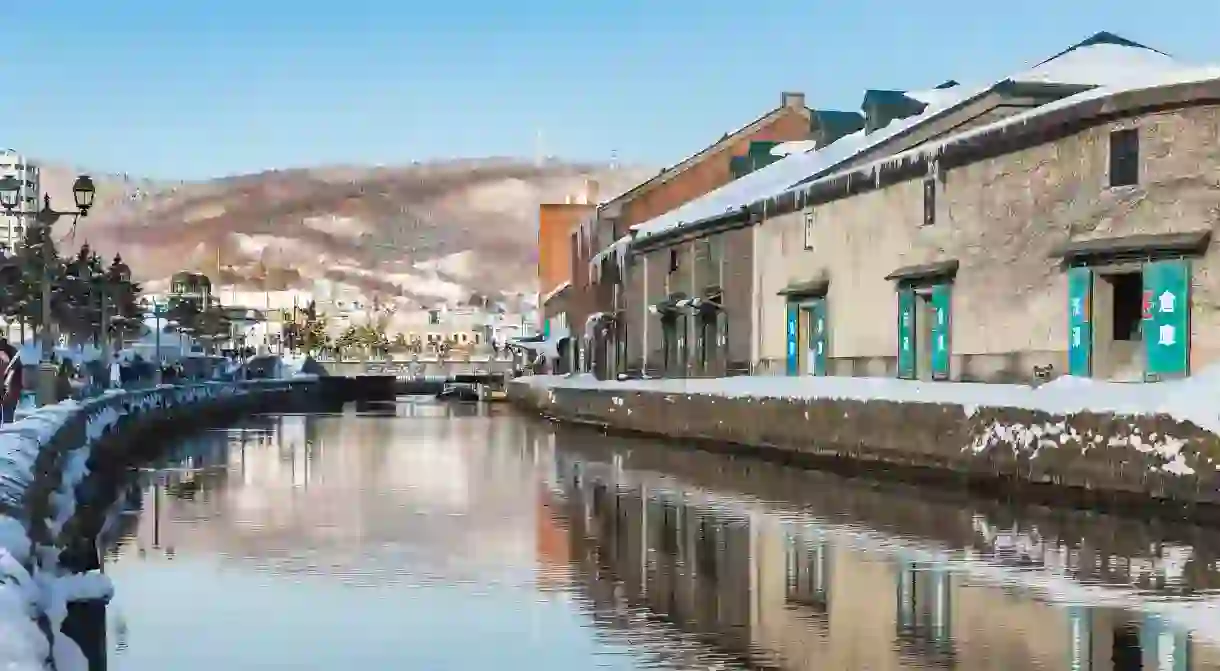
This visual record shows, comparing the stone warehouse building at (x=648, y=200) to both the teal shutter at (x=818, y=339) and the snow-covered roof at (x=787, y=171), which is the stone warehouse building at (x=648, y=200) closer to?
the snow-covered roof at (x=787, y=171)

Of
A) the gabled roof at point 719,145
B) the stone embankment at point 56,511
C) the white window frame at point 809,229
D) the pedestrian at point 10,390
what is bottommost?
the stone embankment at point 56,511

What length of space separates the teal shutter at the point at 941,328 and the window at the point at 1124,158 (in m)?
7.60

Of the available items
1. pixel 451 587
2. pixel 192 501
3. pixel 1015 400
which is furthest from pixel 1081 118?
pixel 451 587

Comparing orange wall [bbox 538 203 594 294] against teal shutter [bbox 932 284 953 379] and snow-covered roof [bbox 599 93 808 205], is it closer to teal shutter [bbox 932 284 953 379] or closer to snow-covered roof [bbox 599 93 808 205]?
snow-covered roof [bbox 599 93 808 205]

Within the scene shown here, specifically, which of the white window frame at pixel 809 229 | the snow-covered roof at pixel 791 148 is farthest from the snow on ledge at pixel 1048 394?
the snow-covered roof at pixel 791 148

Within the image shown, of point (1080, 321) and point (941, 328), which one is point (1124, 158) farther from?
point (941, 328)

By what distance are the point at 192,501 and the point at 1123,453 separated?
43.5 feet

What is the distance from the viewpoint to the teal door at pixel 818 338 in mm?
51750

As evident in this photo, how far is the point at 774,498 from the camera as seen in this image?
27.7m

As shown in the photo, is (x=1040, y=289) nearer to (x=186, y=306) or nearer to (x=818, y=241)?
(x=818, y=241)

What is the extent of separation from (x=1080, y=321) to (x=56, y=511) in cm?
2171

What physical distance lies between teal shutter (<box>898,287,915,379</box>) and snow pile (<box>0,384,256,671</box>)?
73.0 ft

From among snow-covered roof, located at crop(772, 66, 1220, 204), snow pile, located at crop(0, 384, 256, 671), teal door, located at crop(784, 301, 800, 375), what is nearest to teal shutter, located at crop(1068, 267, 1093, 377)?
snow-covered roof, located at crop(772, 66, 1220, 204)

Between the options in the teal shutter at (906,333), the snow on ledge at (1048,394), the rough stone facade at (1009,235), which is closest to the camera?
the snow on ledge at (1048,394)
